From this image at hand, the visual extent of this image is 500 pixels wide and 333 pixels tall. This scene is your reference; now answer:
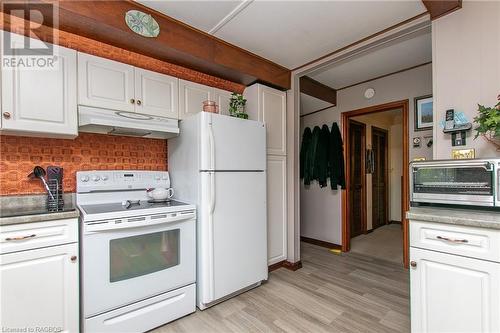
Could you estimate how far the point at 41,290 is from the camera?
148 cm

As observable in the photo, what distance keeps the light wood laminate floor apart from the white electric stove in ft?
0.69

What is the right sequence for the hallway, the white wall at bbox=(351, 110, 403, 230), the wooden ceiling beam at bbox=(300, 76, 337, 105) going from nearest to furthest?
the wooden ceiling beam at bbox=(300, 76, 337, 105) < the hallway < the white wall at bbox=(351, 110, 403, 230)

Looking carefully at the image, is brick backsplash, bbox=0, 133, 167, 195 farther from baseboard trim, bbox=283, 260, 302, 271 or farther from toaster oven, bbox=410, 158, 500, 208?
toaster oven, bbox=410, 158, 500, 208

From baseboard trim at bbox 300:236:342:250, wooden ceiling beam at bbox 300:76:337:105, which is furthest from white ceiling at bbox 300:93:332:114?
baseboard trim at bbox 300:236:342:250

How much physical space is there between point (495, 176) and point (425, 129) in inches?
68.8

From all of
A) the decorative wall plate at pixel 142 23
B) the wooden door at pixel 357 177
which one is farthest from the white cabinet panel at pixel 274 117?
the wooden door at pixel 357 177

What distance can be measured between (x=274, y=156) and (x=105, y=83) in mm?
1757

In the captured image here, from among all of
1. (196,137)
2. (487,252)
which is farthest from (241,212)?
(487,252)

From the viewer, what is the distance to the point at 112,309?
1673 millimetres

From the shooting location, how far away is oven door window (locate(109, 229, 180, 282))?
5.62 feet

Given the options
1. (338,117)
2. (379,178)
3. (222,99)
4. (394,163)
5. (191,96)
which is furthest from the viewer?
(394,163)

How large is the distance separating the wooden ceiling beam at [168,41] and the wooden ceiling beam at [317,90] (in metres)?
0.47

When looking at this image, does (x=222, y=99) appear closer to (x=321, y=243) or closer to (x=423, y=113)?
(x=423, y=113)

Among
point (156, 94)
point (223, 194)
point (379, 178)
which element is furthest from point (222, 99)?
point (379, 178)
